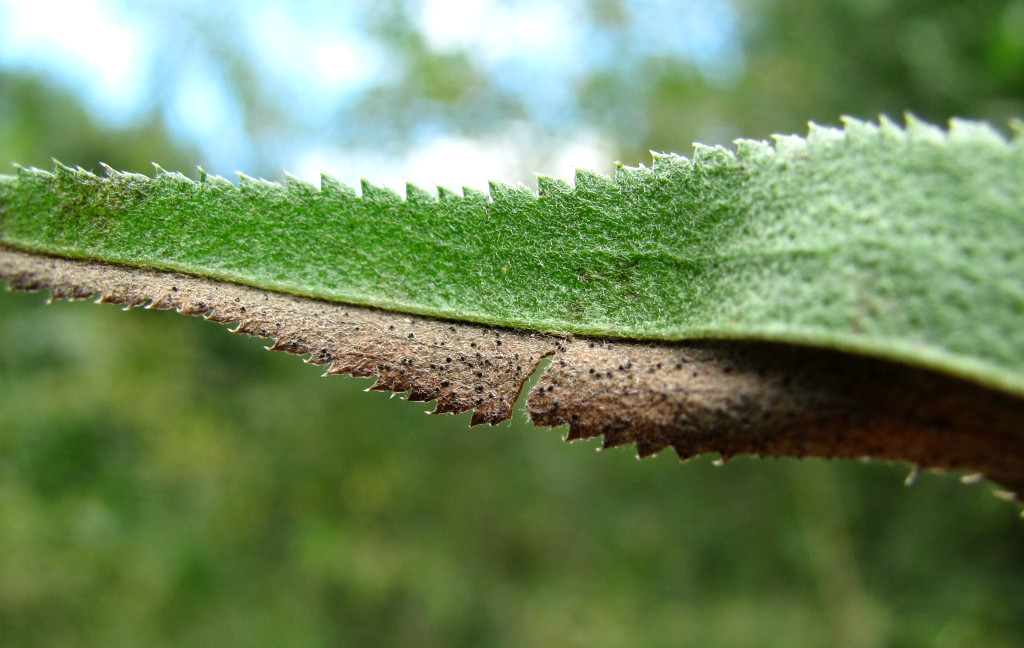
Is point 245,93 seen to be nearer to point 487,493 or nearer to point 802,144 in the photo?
point 487,493

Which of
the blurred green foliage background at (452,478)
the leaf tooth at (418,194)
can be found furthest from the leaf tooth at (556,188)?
the blurred green foliage background at (452,478)

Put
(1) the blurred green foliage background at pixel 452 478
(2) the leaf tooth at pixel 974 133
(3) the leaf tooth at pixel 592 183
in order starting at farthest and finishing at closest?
(1) the blurred green foliage background at pixel 452 478 < (3) the leaf tooth at pixel 592 183 < (2) the leaf tooth at pixel 974 133

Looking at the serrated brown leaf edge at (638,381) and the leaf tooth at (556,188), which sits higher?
the leaf tooth at (556,188)

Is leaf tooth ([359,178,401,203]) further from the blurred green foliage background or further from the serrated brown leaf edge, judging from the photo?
the blurred green foliage background

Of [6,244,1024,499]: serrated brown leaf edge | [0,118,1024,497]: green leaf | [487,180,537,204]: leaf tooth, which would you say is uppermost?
[487,180,537,204]: leaf tooth

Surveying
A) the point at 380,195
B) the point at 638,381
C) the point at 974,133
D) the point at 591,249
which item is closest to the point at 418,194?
the point at 380,195

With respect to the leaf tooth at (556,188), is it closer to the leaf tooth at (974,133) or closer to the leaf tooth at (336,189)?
the leaf tooth at (336,189)

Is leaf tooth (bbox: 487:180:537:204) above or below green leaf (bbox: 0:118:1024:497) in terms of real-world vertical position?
above

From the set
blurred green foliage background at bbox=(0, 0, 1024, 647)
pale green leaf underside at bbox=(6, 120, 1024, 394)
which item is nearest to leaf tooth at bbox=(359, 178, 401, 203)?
pale green leaf underside at bbox=(6, 120, 1024, 394)

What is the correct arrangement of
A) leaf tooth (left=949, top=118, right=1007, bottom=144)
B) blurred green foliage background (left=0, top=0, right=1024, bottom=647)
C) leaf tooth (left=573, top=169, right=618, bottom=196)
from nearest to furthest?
leaf tooth (left=949, top=118, right=1007, bottom=144)
leaf tooth (left=573, top=169, right=618, bottom=196)
blurred green foliage background (left=0, top=0, right=1024, bottom=647)
